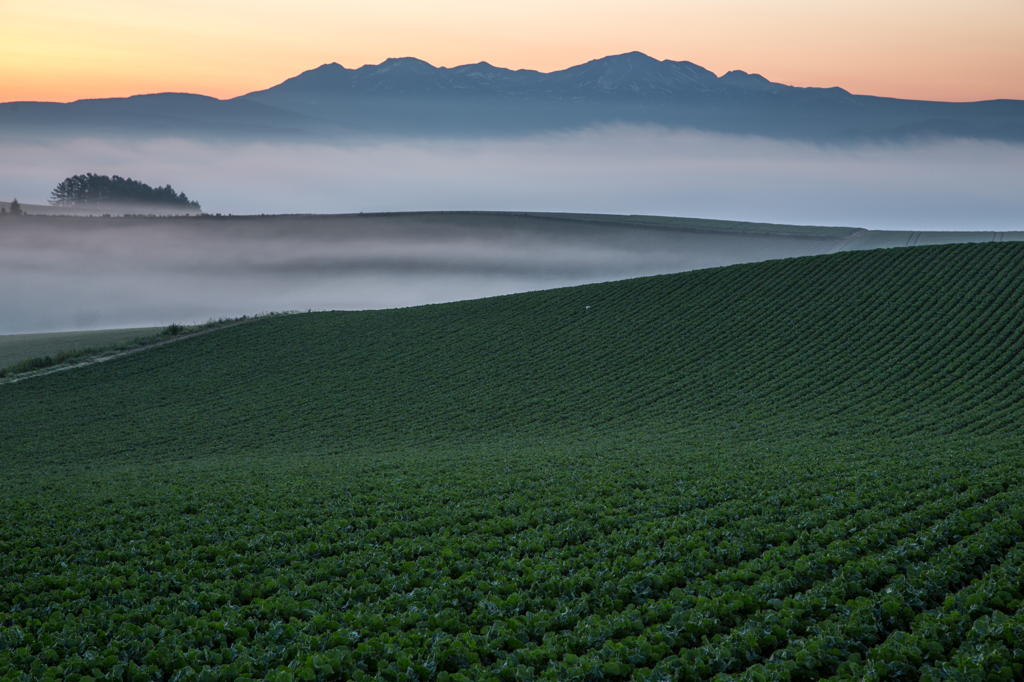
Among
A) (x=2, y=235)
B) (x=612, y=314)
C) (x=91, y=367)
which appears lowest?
(x=91, y=367)

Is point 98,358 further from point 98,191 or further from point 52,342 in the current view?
point 98,191

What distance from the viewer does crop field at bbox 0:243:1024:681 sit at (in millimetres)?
7770

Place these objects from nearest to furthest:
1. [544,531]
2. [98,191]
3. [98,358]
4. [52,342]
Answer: [544,531], [98,358], [52,342], [98,191]

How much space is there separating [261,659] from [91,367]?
1858 inches

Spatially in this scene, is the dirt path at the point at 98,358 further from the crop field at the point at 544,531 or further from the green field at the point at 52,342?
the crop field at the point at 544,531

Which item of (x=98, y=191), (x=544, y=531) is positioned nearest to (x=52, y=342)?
(x=544, y=531)

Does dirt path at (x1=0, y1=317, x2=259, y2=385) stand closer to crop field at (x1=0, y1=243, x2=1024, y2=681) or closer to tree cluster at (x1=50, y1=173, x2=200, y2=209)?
crop field at (x1=0, y1=243, x2=1024, y2=681)

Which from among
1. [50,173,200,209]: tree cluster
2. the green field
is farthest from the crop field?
[50,173,200,209]: tree cluster

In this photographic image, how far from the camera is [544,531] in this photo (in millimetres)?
12281

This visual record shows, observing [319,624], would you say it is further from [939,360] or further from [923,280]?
[923,280]

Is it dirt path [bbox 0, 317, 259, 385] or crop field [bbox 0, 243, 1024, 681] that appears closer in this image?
crop field [bbox 0, 243, 1024, 681]

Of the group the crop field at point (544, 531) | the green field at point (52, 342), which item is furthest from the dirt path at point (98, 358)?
the crop field at point (544, 531)

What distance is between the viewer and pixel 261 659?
7777mm

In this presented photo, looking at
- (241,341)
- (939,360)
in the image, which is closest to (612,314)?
(939,360)
